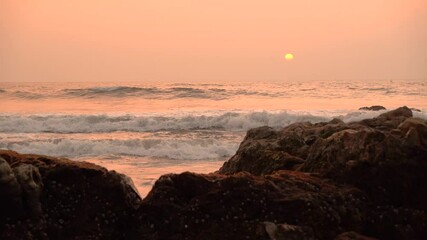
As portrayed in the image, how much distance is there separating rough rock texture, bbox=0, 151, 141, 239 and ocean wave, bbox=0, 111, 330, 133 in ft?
63.3

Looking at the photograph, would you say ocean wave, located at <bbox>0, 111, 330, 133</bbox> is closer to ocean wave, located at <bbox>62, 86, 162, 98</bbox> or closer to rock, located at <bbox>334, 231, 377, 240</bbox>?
ocean wave, located at <bbox>62, 86, 162, 98</bbox>

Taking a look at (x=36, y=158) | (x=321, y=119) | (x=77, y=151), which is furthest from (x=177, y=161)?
A: (x=321, y=119)

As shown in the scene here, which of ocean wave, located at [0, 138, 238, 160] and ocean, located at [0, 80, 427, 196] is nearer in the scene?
ocean, located at [0, 80, 427, 196]

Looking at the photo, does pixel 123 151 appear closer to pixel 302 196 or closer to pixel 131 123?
pixel 131 123

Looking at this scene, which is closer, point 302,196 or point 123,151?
point 302,196

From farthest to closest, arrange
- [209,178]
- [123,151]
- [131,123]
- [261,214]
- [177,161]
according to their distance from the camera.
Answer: [131,123]
[123,151]
[177,161]
[209,178]
[261,214]

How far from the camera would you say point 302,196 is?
14.4ft

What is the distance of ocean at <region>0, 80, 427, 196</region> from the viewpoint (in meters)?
15.3

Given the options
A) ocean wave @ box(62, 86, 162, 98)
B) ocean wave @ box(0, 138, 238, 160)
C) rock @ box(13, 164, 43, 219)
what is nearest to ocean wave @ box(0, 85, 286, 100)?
ocean wave @ box(62, 86, 162, 98)

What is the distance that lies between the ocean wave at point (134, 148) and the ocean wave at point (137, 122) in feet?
19.2

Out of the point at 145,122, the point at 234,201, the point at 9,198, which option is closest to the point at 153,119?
the point at 145,122

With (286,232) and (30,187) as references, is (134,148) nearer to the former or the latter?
(30,187)

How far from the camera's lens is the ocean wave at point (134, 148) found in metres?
15.7

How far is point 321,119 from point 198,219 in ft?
75.5
